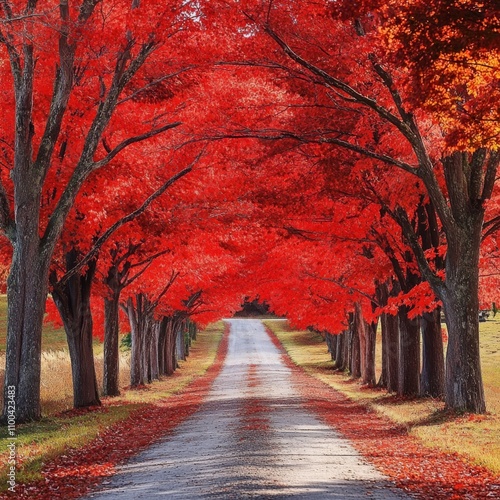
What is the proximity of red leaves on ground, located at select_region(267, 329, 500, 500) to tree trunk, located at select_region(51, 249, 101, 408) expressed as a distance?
6572mm

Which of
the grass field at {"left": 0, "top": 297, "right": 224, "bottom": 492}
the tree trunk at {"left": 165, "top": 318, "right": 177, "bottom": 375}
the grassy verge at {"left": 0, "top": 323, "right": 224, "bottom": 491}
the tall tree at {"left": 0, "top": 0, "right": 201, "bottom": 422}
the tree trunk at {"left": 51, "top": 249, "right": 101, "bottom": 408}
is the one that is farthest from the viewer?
the tree trunk at {"left": 165, "top": 318, "right": 177, "bottom": 375}

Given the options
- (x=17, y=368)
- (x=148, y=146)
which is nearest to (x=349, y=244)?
(x=148, y=146)

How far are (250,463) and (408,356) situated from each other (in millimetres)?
14613

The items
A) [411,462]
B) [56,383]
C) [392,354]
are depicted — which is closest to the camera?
[411,462]

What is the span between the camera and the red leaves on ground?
995 centimetres

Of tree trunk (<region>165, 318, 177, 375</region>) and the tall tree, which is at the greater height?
the tall tree

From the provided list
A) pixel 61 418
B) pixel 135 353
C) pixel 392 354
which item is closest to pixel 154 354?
pixel 135 353

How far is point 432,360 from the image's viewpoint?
2325 centimetres

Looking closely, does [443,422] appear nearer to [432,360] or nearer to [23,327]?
[432,360]

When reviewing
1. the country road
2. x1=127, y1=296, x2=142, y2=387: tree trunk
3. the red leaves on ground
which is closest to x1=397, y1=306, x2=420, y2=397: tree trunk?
the red leaves on ground

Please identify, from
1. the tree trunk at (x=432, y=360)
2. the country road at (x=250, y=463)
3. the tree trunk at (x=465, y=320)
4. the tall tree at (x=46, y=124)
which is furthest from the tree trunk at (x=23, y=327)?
the tree trunk at (x=432, y=360)

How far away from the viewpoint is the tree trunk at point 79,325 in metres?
22.1

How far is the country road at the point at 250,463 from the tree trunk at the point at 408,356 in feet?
12.0

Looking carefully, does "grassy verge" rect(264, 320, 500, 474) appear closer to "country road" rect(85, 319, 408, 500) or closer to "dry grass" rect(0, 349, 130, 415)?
"country road" rect(85, 319, 408, 500)
